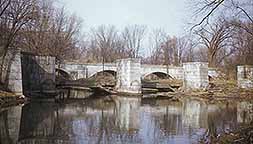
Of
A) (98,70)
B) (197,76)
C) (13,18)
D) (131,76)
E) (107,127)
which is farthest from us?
(98,70)

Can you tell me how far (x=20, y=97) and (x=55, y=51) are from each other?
19.4 meters

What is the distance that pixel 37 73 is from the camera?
32062mm

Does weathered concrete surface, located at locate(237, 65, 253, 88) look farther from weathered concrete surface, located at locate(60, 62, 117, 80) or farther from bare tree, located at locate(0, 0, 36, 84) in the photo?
bare tree, located at locate(0, 0, 36, 84)

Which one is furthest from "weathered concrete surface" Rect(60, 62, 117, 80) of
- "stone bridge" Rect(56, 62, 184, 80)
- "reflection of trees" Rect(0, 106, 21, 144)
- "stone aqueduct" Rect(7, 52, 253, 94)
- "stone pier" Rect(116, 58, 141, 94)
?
"reflection of trees" Rect(0, 106, 21, 144)

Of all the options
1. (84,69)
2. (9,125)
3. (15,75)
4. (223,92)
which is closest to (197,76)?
(223,92)

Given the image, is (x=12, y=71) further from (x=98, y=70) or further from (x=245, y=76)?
(x=98, y=70)

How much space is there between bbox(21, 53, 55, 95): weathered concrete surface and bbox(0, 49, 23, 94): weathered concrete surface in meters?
4.23

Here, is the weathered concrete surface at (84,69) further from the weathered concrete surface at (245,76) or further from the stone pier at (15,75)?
the stone pier at (15,75)

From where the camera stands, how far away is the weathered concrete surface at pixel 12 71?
25469mm

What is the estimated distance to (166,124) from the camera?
17.5 metres

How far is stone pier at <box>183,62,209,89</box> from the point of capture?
36781 millimetres

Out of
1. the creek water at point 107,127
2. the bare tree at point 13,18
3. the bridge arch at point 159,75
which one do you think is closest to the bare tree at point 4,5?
the bare tree at point 13,18

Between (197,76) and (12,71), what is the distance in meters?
19.8

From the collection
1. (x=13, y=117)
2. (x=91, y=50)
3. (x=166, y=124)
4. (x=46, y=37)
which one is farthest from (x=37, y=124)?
(x=91, y=50)
